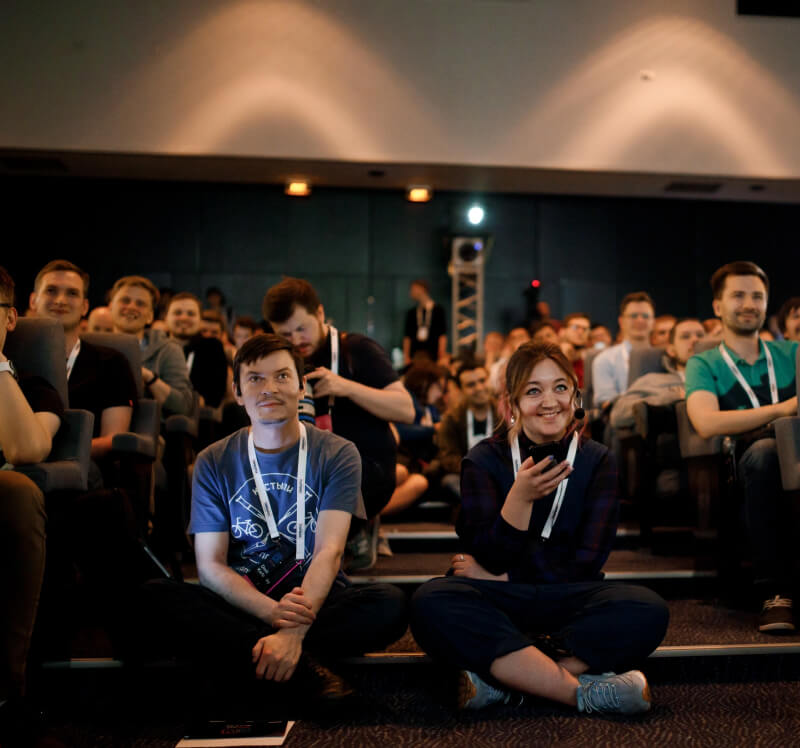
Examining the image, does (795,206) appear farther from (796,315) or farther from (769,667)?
(769,667)

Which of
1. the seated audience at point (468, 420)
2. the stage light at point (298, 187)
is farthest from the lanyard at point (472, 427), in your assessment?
the stage light at point (298, 187)

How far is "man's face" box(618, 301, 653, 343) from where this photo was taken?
4.27m

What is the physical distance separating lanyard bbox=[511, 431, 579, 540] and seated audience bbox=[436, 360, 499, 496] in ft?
6.07

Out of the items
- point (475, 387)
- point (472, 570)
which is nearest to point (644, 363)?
point (475, 387)

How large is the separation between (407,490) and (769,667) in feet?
5.72

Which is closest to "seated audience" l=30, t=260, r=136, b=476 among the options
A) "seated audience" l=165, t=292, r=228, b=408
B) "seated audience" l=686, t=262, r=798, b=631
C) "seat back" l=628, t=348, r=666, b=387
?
"seated audience" l=165, t=292, r=228, b=408

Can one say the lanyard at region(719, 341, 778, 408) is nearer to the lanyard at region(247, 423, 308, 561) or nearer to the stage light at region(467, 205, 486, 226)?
the lanyard at region(247, 423, 308, 561)

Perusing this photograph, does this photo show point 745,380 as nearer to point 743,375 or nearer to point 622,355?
point 743,375

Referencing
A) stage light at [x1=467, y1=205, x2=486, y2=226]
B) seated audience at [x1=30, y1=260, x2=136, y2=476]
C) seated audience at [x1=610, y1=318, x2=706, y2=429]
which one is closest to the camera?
seated audience at [x1=30, y1=260, x2=136, y2=476]

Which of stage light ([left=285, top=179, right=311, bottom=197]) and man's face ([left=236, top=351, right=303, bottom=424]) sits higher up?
stage light ([left=285, top=179, right=311, bottom=197])

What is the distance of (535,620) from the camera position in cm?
179

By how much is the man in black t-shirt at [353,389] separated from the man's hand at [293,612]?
745 millimetres

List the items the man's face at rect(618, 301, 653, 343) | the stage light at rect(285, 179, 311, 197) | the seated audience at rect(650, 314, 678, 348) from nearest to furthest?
the man's face at rect(618, 301, 653, 343) < the seated audience at rect(650, 314, 678, 348) < the stage light at rect(285, 179, 311, 197)

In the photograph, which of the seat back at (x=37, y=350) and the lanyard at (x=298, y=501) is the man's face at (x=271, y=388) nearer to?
the lanyard at (x=298, y=501)
